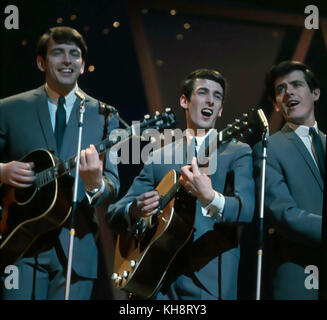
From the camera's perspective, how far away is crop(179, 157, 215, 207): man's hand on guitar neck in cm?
263

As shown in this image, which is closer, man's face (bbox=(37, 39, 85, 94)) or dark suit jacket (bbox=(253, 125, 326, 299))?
dark suit jacket (bbox=(253, 125, 326, 299))

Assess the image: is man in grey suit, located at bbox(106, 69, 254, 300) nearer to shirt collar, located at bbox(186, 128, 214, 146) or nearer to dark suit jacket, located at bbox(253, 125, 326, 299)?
shirt collar, located at bbox(186, 128, 214, 146)

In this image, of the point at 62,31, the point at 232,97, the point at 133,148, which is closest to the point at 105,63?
the point at 62,31

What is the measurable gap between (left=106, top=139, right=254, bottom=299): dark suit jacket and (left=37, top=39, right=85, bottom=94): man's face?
2.75 feet

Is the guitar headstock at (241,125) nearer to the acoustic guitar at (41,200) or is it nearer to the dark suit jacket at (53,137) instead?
the acoustic guitar at (41,200)

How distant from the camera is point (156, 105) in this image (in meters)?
3.21

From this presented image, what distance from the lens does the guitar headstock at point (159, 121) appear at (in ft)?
9.72

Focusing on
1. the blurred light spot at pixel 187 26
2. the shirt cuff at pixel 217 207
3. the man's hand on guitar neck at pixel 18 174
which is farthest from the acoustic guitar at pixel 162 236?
the blurred light spot at pixel 187 26

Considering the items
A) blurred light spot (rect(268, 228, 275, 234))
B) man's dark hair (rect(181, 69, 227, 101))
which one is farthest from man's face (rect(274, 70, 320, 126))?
blurred light spot (rect(268, 228, 275, 234))

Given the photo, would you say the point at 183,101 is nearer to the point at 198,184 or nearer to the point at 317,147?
the point at 198,184

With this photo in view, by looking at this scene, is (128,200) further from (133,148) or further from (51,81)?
(51,81)

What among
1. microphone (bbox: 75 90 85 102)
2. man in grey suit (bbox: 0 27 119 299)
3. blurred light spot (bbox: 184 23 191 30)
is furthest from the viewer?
blurred light spot (bbox: 184 23 191 30)

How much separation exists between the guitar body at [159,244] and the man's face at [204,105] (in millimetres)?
400

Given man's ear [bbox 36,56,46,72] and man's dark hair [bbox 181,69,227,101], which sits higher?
man's ear [bbox 36,56,46,72]
